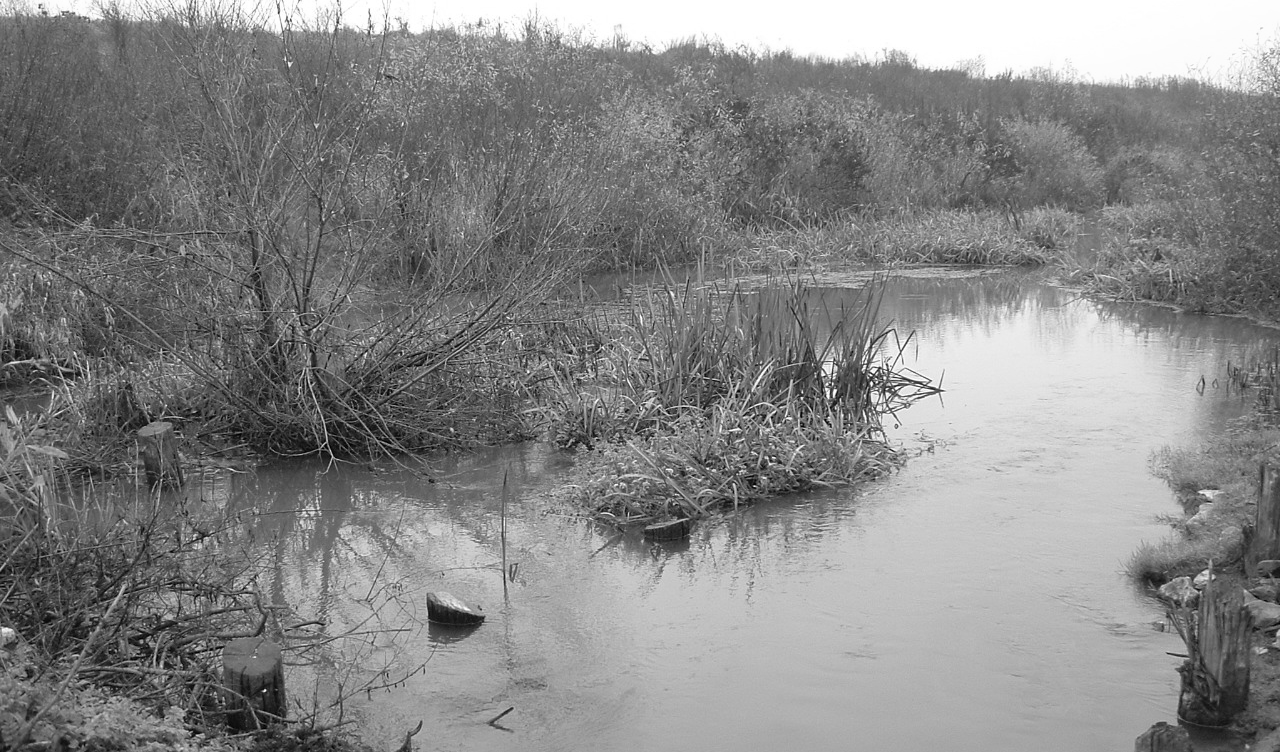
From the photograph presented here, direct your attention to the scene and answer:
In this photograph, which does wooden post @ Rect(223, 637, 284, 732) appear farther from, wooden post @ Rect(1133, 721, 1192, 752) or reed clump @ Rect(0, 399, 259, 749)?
wooden post @ Rect(1133, 721, 1192, 752)

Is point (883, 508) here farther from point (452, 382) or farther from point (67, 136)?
point (67, 136)

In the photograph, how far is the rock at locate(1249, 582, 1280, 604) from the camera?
501 centimetres

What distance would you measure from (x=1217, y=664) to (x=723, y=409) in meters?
4.05

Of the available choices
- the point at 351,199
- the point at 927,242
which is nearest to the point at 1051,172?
the point at 927,242

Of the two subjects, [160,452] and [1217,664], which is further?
[160,452]

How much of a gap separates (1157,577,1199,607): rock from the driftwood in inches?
37.7

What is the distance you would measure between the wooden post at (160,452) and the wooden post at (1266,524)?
19.4ft

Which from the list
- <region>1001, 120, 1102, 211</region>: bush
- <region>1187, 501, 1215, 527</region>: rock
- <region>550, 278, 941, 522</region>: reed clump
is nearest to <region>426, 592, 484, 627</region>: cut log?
<region>550, 278, 941, 522</region>: reed clump

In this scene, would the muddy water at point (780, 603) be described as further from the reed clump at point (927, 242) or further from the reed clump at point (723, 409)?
the reed clump at point (927, 242)

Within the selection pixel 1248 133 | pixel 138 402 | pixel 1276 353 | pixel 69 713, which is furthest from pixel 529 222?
pixel 1248 133

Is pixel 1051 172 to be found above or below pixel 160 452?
above

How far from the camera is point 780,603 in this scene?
5.65m

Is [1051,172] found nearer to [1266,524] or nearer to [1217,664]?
[1266,524]

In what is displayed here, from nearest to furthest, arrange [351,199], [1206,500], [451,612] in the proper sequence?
[451,612]
[1206,500]
[351,199]
